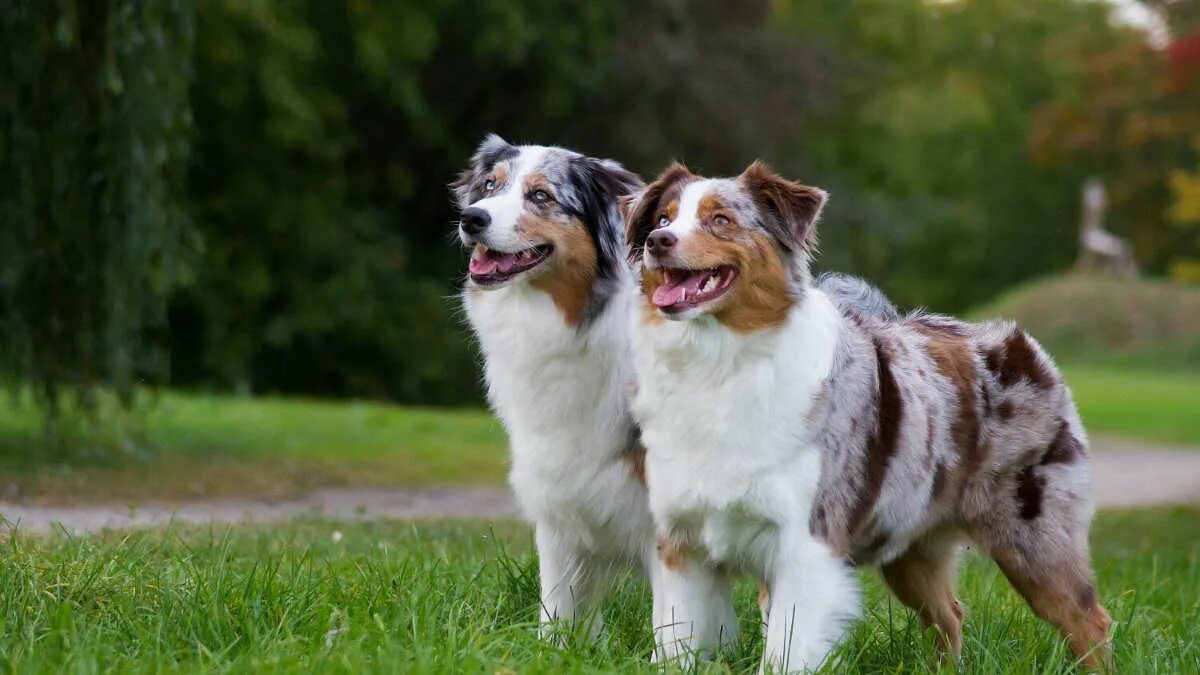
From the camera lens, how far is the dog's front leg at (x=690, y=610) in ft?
16.7

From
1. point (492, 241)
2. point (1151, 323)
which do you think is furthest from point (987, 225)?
point (492, 241)

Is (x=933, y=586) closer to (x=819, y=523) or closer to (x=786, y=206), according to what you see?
(x=819, y=523)

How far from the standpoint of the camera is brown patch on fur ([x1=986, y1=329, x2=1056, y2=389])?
18.4ft

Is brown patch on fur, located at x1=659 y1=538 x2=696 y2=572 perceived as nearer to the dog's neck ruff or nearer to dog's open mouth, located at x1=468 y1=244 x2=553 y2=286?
the dog's neck ruff

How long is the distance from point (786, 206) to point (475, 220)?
1.15 m

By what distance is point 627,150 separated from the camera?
24.2 meters

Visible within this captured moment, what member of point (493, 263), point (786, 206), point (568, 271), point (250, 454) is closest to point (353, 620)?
point (493, 263)

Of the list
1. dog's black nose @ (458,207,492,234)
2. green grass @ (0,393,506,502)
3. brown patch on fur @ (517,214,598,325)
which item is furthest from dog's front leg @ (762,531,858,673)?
green grass @ (0,393,506,502)

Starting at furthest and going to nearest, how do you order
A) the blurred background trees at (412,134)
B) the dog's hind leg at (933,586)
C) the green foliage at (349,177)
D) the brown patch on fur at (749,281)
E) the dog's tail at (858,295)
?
the green foliage at (349,177) < the blurred background trees at (412,134) < the dog's tail at (858,295) < the dog's hind leg at (933,586) < the brown patch on fur at (749,281)

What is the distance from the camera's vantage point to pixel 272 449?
44.1 feet

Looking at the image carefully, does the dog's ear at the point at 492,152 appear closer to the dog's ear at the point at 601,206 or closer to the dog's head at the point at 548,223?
the dog's head at the point at 548,223

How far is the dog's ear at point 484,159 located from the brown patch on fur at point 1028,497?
2.29 m

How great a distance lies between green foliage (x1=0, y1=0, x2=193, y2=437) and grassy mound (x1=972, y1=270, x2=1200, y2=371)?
22.1 meters

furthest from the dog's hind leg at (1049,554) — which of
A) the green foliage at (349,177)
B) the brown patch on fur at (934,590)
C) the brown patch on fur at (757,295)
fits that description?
the green foliage at (349,177)
